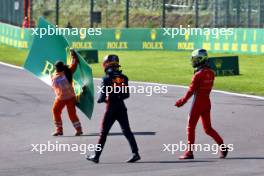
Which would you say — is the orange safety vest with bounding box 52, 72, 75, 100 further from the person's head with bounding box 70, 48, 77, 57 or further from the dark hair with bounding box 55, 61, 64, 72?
the person's head with bounding box 70, 48, 77, 57

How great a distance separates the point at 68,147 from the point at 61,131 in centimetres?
173

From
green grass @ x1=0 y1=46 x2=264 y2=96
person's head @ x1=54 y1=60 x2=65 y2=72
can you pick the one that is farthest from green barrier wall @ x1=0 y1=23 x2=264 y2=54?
person's head @ x1=54 y1=60 x2=65 y2=72

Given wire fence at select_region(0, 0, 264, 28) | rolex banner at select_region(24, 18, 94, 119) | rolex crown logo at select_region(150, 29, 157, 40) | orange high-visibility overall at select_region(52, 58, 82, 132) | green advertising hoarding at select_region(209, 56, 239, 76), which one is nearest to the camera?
orange high-visibility overall at select_region(52, 58, 82, 132)

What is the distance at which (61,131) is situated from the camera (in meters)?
16.7

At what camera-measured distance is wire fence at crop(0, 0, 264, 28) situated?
41125 mm

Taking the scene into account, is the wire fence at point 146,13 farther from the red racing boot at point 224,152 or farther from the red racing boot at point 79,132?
the red racing boot at point 224,152

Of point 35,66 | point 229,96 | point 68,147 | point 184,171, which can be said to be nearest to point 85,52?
point 229,96

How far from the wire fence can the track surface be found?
16836 mm

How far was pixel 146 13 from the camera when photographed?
182ft

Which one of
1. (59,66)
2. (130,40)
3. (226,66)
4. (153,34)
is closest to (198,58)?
(59,66)

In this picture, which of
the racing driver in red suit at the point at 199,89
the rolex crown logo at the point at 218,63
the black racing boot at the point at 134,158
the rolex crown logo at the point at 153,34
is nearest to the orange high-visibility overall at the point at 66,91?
the black racing boot at the point at 134,158

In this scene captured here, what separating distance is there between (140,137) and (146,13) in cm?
4002

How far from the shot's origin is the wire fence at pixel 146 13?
41125mm

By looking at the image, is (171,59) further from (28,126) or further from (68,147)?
(68,147)
